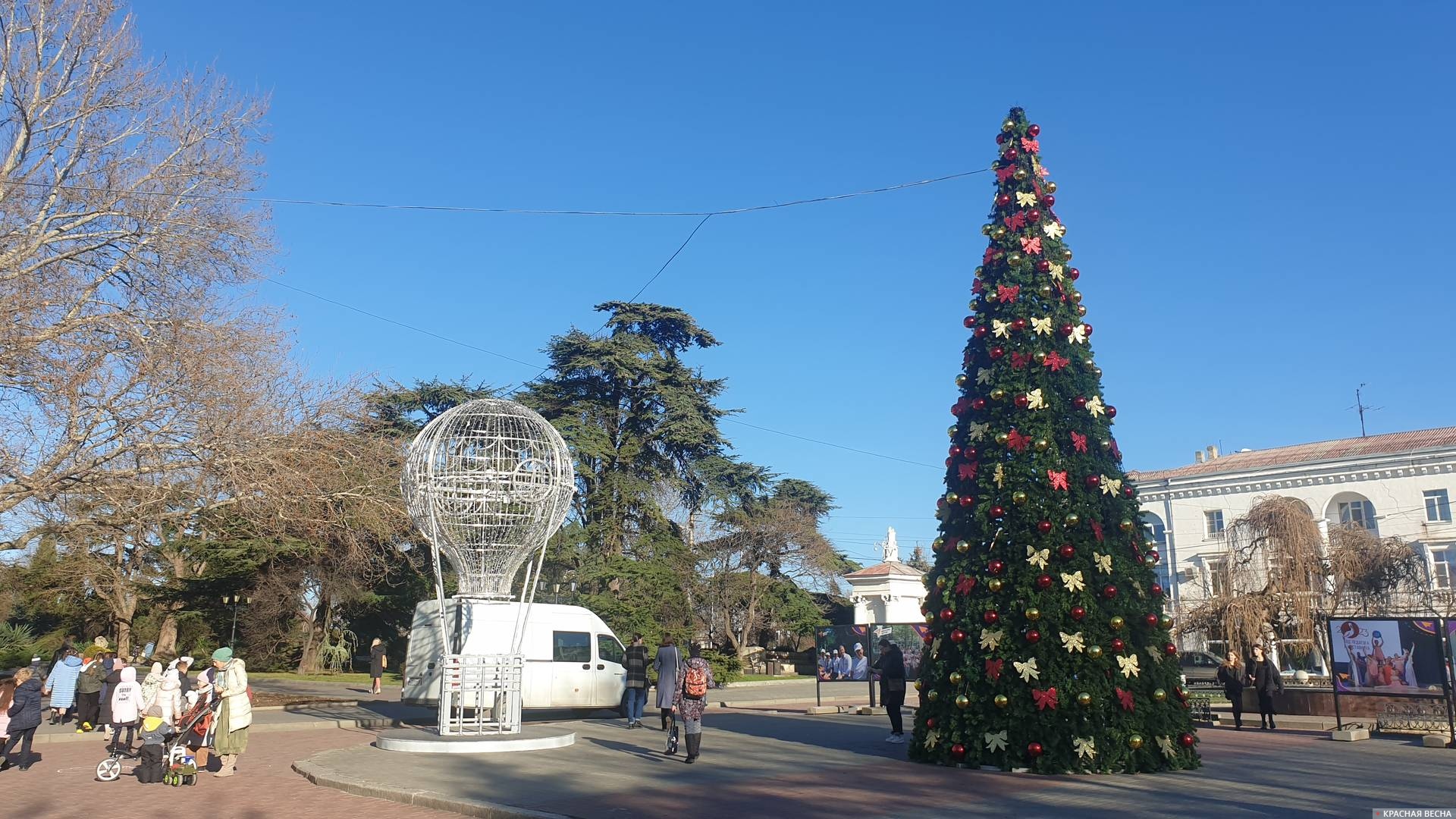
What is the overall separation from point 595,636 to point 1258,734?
12.4 metres

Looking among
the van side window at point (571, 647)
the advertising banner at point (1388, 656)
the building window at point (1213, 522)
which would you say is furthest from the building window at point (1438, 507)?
the van side window at point (571, 647)

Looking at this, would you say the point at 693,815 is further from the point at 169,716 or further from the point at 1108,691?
the point at 169,716

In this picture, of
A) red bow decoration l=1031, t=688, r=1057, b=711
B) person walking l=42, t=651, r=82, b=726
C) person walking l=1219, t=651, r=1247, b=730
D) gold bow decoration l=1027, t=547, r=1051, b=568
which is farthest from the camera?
person walking l=42, t=651, r=82, b=726

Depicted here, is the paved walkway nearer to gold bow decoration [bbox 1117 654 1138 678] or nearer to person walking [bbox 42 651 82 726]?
gold bow decoration [bbox 1117 654 1138 678]

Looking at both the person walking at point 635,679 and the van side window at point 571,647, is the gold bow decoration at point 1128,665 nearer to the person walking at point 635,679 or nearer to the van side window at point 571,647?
the person walking at point 635,679

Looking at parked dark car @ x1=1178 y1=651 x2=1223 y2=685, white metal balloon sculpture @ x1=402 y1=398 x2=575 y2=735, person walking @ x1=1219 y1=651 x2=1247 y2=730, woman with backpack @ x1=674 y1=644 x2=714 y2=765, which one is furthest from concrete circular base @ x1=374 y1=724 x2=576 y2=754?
parked dark car @ x1=1178 y1=651 x2=1223 y2=685

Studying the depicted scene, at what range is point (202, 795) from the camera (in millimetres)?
11242

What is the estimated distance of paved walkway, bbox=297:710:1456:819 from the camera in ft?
30.7

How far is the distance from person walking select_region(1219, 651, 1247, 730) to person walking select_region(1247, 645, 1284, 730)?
1.02 ft

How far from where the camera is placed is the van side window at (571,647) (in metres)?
20.3

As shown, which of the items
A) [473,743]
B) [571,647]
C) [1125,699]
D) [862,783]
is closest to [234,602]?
[571,647]

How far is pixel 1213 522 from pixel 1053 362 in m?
43.3

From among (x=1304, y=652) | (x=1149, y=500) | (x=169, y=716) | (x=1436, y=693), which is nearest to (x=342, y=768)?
(x=169, y=716)

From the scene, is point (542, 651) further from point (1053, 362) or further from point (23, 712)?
point (1053, 362)
